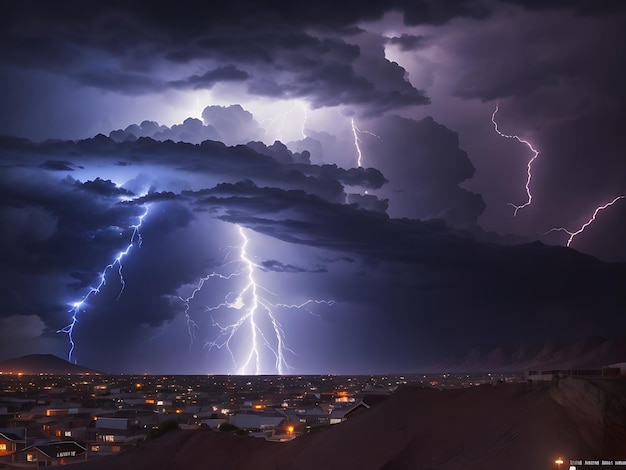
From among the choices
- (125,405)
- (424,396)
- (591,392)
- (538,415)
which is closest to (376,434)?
(424,396)

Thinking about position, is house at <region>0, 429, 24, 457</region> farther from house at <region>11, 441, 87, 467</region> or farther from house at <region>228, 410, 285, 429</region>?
house at <region>228, 410, 285, 429</region>

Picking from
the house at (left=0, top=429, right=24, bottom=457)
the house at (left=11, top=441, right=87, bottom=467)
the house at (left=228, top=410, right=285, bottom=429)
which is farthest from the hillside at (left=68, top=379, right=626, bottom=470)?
the house at (left=228, top=410, right=285, bottom=429)

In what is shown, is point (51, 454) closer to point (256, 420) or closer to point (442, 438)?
point (256, 420)

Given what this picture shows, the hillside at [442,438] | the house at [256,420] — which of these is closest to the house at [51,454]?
the house at [256,420]

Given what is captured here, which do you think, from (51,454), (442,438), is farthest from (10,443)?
(442,438)

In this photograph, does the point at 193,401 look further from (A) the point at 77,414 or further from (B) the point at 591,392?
(B) the point at 591,392

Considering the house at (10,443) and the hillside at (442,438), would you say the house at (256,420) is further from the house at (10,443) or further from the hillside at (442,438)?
the hillside at (442,438)
